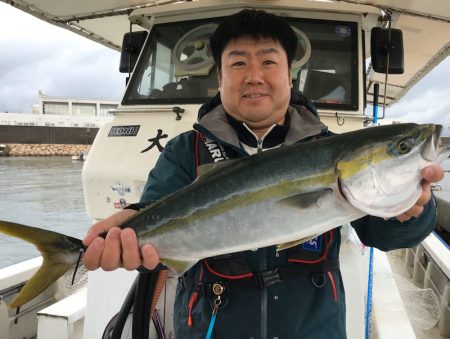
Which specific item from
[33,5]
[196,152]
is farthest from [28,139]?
[196,152]

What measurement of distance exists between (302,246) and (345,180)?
1.57 feet

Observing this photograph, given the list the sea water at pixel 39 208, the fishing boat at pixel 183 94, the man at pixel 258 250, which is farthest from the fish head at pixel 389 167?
the sea water at pixel 39 208

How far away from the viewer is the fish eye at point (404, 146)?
5.32ft

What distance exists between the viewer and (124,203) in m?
3.57

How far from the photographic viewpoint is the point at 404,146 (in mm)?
1631

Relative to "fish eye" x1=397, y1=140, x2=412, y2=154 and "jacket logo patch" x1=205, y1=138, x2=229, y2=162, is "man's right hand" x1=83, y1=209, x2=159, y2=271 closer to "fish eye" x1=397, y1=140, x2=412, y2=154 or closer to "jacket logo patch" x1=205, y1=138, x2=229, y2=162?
"jacket logo patch" x1=205, y1=138, x2=229, y2=162

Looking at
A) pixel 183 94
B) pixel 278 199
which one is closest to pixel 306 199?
pixel 278 199

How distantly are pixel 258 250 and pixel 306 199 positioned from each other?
17.8 inches

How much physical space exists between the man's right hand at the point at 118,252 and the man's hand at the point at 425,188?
3.38 ft

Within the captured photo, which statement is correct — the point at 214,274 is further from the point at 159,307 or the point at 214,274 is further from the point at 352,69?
the point at 352,69

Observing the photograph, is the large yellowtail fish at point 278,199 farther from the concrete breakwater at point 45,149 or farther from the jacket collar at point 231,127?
the concrete breakwater at point 45,149

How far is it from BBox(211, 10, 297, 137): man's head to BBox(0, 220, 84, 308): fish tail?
0.97 meters

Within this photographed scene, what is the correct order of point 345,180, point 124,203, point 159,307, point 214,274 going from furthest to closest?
point 124,203 < point 159,307 < point 214,274 < point 345,180

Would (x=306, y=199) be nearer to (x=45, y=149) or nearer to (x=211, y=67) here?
(x=211, y=67)
